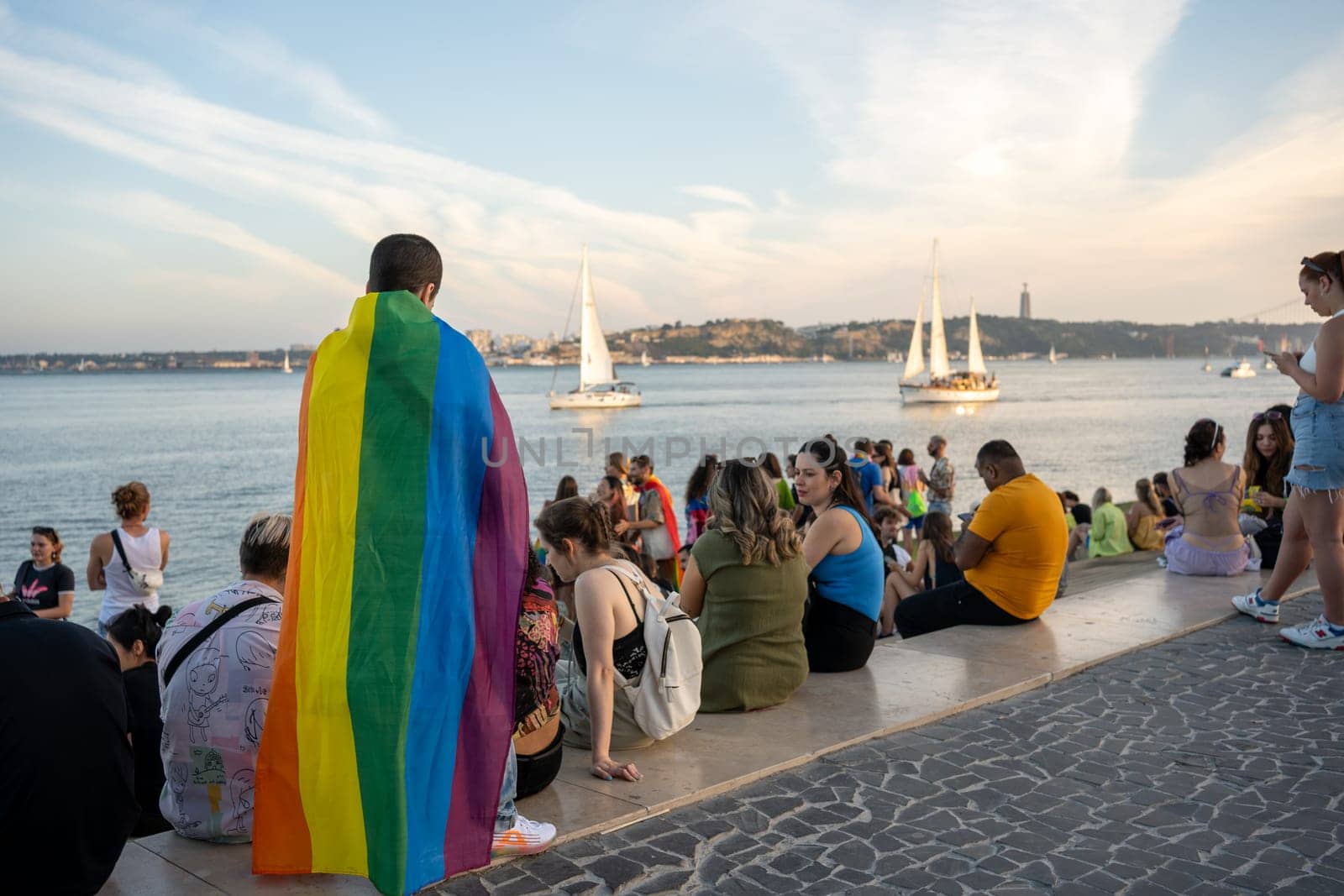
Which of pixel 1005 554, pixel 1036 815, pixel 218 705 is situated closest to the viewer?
pixel 218 705

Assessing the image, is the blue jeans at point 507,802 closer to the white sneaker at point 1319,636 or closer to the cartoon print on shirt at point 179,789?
the cartoon print on shirt at point 179,789

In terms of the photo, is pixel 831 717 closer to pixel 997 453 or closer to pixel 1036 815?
pixel 1036 815

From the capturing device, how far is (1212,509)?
8078mm

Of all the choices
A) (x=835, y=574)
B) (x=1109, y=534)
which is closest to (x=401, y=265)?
(x=835, y=574)

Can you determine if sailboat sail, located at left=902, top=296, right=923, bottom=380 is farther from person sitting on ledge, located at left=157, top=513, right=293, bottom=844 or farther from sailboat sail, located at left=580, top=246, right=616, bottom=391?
person sitting on ledge, located at left=157, top=513, right=293, bottom=844

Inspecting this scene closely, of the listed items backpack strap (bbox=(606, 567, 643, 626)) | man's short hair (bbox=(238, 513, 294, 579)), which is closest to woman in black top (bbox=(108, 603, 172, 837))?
man's short hair (bbox=(238, 513, 294, 579))

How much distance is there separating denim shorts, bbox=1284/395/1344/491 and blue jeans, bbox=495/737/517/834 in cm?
479

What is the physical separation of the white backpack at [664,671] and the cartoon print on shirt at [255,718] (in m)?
1.43

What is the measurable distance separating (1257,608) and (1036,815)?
384 centimetres

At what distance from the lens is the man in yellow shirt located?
6426mm

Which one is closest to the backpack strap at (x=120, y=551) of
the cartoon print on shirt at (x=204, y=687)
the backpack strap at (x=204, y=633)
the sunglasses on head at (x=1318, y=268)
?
the backpack strap at (x=204, y=633)

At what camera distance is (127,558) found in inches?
324

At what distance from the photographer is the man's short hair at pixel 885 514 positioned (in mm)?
10094

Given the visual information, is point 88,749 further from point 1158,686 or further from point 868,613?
point 1158,686
